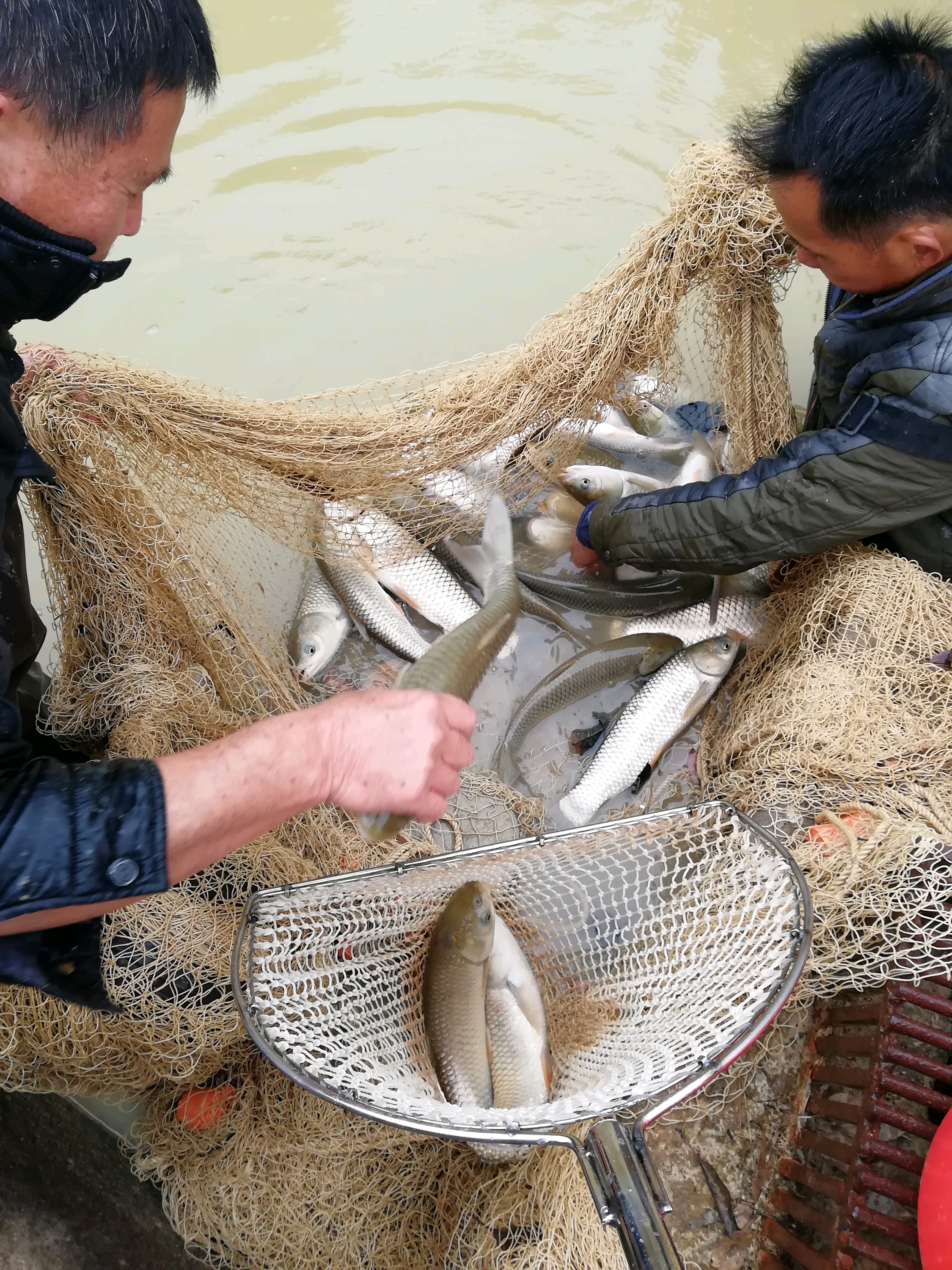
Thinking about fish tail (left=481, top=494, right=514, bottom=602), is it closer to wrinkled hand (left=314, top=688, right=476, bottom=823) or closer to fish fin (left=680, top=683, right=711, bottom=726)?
fish fin (left=680, top=683, right=711, bottom=726)

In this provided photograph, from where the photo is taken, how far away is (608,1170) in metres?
1.32

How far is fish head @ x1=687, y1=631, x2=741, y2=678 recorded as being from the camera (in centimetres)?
301

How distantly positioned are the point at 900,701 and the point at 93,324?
4341 mm

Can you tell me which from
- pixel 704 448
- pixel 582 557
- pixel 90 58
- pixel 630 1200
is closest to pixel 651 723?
pixel 582 557

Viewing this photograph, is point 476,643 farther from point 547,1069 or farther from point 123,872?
point 123,872

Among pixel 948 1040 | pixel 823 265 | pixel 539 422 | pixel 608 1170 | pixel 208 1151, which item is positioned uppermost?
pixel 823 265

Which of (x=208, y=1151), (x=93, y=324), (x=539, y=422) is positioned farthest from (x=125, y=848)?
(x=93, y=324)

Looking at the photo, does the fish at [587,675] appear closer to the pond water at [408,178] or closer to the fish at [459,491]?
the fish at [459,491]

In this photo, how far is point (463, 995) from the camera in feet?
7.20

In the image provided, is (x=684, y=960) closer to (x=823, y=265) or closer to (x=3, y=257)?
(x=823, y=265)

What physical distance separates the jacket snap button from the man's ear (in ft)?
7.28

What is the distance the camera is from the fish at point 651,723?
2.91m

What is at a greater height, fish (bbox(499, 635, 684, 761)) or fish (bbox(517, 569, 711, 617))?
Answer: fish (bbox(517, 569, 711, 617))

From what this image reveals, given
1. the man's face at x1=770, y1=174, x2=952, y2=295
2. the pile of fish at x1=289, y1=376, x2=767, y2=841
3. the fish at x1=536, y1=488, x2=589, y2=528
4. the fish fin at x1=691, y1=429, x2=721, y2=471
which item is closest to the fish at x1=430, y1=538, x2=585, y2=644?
the pile of fish at x1=289, y1=376, x2=767, y2=841
